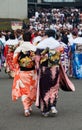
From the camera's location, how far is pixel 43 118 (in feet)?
38.0

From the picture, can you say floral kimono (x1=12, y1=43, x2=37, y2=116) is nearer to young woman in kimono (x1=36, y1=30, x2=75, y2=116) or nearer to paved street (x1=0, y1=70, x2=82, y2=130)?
young woman in kimono (x1=36, y1=30, x2=75, y2=116)

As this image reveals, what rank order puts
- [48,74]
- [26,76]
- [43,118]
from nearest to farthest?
[43,118]
[48,74]
[26,76]

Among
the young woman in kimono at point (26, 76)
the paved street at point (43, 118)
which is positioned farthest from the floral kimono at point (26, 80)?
the paved street at point (43, 118)

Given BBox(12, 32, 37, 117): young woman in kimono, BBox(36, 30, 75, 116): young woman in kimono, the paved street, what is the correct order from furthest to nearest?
BBox(12, 32, 37, 117): young woman in kimono
BBox(36, 30, 75, 116): young woman in kimono
the paved street

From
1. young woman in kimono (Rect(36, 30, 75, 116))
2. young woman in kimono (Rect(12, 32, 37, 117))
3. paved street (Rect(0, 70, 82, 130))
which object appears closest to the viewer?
paved street (Rect(0, 70, 82, 130))

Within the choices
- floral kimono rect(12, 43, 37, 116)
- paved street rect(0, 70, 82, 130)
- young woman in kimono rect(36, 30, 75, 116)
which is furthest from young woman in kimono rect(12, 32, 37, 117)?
paved street rect(0, 70, 82, 130)

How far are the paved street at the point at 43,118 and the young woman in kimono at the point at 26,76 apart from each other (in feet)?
1.13

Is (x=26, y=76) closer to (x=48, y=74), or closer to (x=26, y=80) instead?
(x=26, y=80)

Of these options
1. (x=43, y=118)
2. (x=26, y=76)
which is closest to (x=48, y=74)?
(x=26, y=76)

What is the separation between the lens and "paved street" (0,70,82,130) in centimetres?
1064

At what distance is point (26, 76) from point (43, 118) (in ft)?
2.95

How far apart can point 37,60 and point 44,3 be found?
6811cm

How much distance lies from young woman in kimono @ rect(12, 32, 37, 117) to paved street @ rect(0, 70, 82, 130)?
344 millimetres

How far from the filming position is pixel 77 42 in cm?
2067
